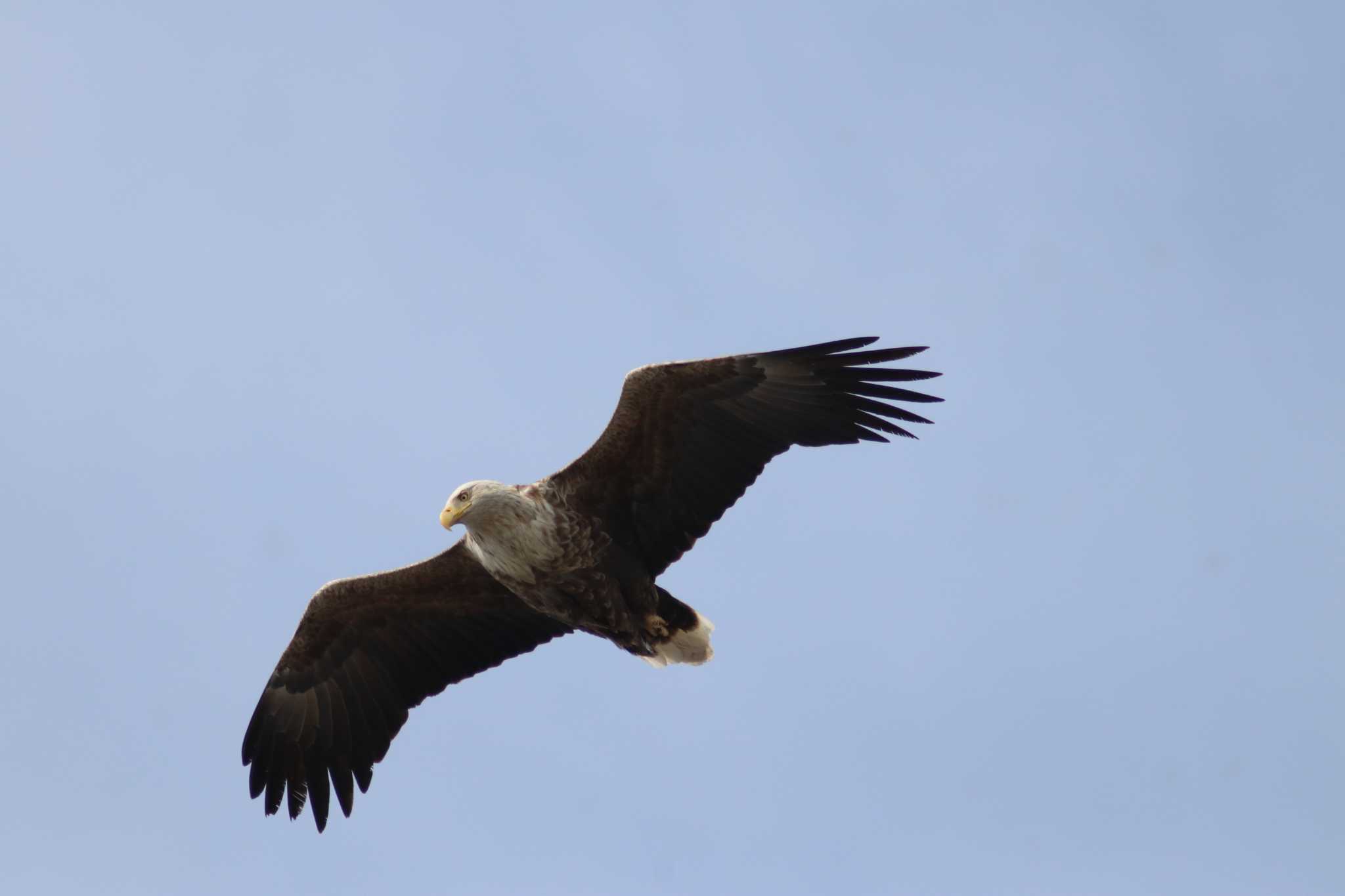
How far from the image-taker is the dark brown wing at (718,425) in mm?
13195

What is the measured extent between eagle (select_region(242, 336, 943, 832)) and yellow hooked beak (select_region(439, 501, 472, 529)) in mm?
13

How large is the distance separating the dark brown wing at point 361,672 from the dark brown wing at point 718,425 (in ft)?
5.57

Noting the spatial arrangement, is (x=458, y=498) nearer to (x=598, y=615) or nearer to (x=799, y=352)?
(x=598, y=615)

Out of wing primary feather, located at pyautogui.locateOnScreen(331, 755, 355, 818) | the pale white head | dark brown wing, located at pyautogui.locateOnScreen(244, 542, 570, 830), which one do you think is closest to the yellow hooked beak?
the pale white head

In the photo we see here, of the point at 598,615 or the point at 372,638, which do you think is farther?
the point at 372,638

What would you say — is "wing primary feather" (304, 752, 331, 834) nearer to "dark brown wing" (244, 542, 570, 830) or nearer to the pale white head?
"dark brown wing" (244, 542, 570, 830)

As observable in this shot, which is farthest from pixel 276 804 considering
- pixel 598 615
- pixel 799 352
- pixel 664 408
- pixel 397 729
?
pixel 799 352

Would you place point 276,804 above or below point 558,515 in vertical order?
below

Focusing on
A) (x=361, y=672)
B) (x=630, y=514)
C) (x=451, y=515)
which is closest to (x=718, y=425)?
(x=630, y=514)

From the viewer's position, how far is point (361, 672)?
1486 cm

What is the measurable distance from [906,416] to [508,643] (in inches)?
Answer: 160

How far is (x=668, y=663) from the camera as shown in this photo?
14125mm

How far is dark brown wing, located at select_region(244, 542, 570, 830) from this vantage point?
14.6 meters

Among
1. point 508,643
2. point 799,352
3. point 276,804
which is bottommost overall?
point 276,804
